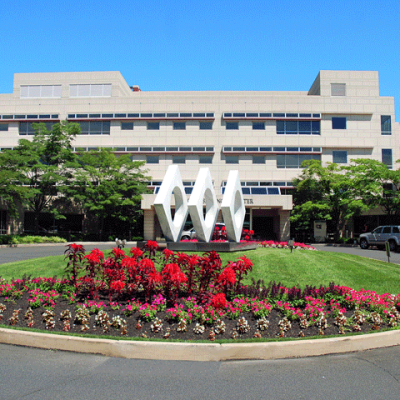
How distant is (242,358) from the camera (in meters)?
5.67

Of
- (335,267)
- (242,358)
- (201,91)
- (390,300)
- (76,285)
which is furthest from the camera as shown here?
(201,91)

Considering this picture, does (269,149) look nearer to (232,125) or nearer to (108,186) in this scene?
(232,125)

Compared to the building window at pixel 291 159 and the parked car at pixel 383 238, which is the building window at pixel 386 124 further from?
the parked car at pixel 383 238

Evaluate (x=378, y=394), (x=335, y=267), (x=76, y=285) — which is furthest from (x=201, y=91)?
(x=378, y=394)

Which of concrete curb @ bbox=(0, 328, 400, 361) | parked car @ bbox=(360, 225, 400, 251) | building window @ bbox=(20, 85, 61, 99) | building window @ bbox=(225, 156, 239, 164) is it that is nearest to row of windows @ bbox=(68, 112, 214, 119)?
building window @ bbox=(225, 156, 239, 164)

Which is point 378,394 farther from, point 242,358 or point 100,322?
point 100,322

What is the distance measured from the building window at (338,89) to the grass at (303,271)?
107ft

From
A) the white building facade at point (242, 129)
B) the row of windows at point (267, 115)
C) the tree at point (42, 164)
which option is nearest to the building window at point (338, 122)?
the white building facade at point (242, 129)

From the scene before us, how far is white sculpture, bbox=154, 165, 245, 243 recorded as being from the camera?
14.7 m

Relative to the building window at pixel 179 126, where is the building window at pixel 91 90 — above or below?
above

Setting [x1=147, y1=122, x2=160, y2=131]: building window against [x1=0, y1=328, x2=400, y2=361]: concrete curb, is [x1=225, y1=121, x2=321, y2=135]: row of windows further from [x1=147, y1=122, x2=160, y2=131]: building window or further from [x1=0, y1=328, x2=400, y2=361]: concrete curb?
[x1=0, y1=328, x2=400, y2=361]: concrete curb

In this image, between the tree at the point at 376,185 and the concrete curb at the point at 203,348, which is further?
the tree at the point at 376,185

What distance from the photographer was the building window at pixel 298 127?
41562mm

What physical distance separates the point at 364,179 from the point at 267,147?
11.5 meters
